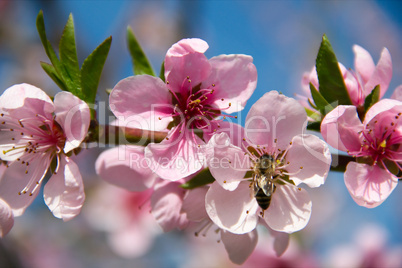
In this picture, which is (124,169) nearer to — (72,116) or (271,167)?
(72,116)

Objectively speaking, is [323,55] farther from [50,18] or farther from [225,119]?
[50,18]

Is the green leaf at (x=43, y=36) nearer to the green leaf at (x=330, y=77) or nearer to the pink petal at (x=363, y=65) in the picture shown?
the green leaf at (x=330, y=77)

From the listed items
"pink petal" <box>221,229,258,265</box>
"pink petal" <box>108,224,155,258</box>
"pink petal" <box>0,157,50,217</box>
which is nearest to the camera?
"pink petal" <box>0,157,50,217</box>

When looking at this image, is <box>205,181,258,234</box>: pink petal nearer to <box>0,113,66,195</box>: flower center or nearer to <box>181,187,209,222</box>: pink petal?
<box>181,187,209,222</box>: pink petal

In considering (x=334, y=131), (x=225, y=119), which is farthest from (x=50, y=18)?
(x=334, y=131)

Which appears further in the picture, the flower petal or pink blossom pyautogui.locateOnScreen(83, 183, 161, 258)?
pink blossom pyautogui.locateOnScreen(83, 183, 161, 258)

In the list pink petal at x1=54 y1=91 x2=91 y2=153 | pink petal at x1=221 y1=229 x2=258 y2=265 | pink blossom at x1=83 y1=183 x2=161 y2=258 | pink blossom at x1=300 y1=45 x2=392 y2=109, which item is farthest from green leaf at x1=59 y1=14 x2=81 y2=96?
pink blossom at x1=83 y1=183 x2=161 y2=258
